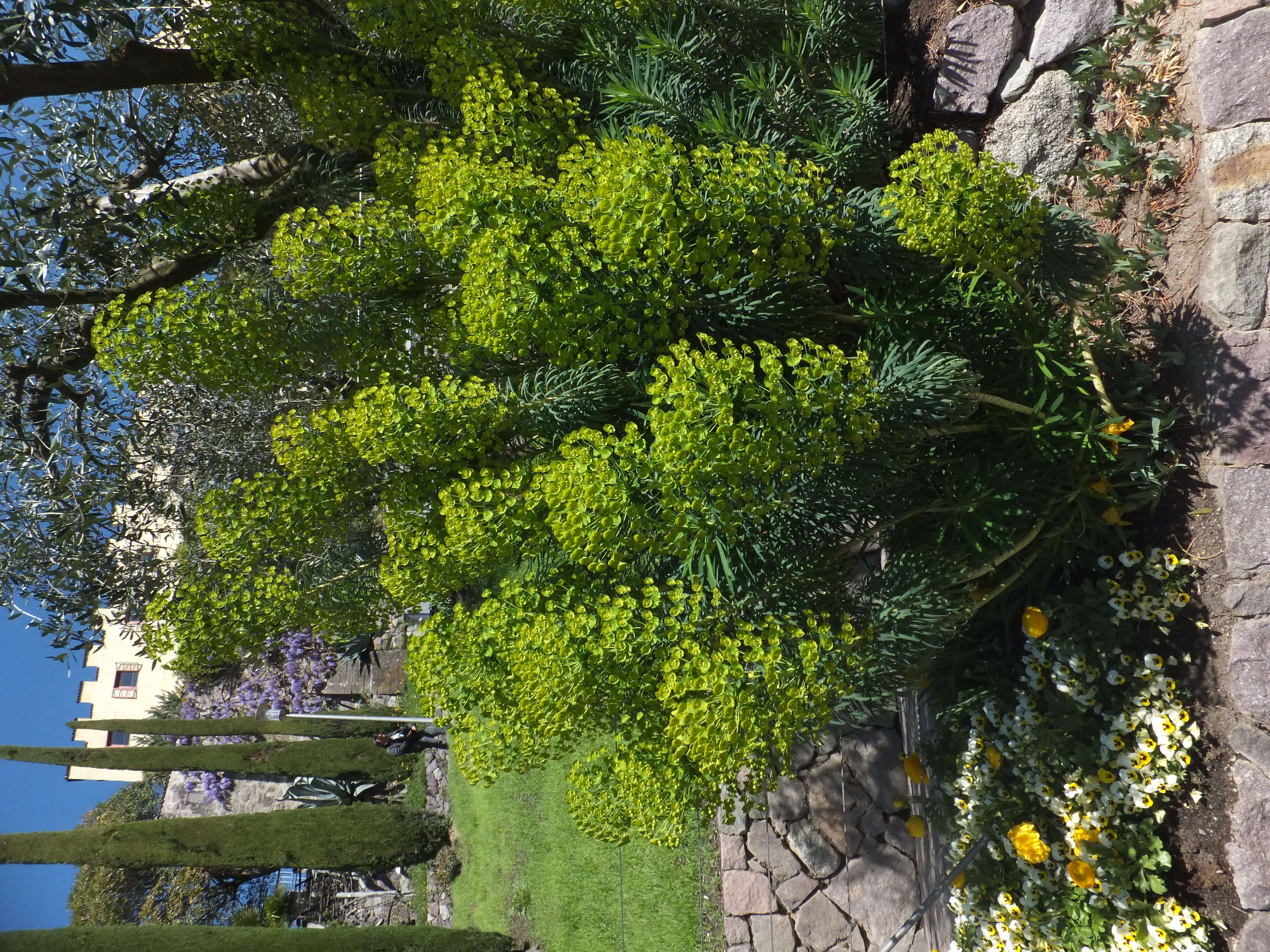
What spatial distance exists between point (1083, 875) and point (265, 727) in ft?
28.4

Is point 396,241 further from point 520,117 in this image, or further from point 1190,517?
point 1190,517

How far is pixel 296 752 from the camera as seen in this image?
7934 mm

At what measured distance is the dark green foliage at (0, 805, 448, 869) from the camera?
6.43m

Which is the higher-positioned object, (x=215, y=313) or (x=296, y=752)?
(x=215, y=313)

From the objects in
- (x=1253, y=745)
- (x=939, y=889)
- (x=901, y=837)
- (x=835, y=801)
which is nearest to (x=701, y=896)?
(x=835, y=801)

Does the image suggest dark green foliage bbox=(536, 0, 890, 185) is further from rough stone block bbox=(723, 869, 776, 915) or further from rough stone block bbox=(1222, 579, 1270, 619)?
rough stone block bbox=(723, 869, 776, 915)

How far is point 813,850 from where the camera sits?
172 inches

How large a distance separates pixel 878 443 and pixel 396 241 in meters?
2.01

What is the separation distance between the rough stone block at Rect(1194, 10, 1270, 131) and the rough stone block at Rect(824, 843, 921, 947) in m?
3.74

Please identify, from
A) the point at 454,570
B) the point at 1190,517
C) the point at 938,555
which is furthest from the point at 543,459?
the point at 1190,517

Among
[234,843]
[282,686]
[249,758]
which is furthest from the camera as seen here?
[282,686]

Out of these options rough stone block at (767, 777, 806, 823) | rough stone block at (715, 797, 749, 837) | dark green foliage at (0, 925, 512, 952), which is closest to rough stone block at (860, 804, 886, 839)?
rough stone block at (767, 777, 806, 823)

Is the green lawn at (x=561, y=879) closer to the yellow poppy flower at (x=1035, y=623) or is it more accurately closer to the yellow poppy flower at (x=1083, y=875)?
the yellow poppy flower at (x=1083, y=875)

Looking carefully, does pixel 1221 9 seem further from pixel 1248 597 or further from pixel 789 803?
pixel 789 803
